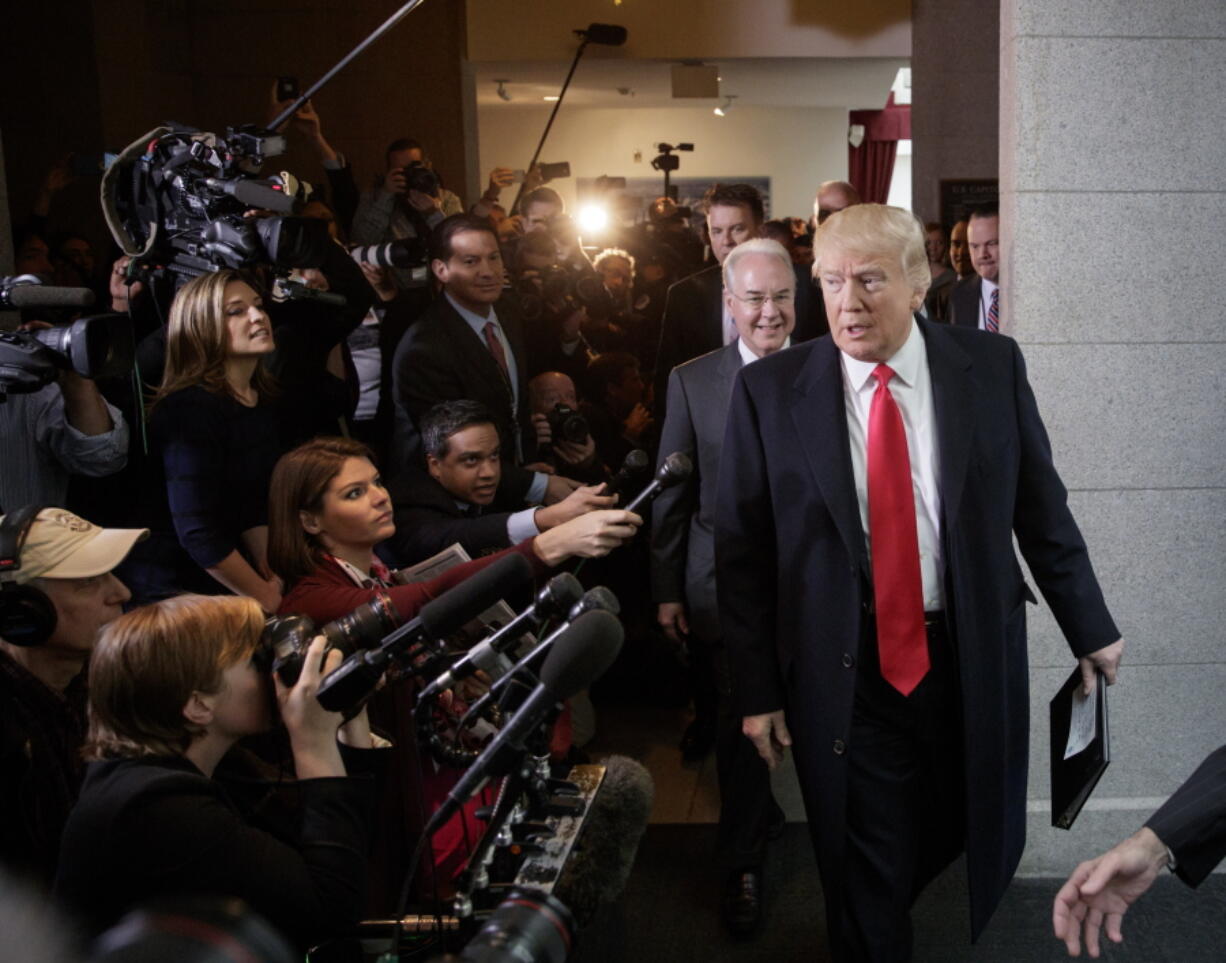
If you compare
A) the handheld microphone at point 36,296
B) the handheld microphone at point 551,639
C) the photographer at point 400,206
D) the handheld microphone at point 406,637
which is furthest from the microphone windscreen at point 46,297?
the photographer at point 400,206

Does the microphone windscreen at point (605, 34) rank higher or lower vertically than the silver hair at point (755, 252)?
higher

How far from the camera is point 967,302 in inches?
162

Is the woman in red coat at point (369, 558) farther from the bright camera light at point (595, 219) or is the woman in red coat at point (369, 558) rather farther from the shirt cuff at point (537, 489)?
the bright camera light at point (595, 219)

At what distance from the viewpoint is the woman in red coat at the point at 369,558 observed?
6.69 ft

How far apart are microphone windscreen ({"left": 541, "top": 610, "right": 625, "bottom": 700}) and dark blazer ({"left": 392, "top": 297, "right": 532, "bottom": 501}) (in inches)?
75.5

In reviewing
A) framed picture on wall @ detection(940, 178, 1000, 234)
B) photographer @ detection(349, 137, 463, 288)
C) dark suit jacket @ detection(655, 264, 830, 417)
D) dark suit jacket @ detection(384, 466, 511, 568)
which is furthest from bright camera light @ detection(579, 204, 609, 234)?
dark suit jacket @ detection(384, 466, 511, 568)

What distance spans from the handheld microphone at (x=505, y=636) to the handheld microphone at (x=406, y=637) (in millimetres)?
46

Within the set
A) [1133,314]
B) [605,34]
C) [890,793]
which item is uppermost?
[605,34]

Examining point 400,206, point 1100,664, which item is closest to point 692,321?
point 400,206

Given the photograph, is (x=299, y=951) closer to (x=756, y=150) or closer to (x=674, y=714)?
(x=674, y=714)

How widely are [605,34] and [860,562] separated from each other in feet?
18.2

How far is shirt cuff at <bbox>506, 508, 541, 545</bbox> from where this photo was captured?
2666 mm

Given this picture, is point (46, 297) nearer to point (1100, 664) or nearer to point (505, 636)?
point (505, 636)

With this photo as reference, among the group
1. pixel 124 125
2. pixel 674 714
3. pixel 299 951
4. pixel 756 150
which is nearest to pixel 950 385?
pixel 299 951
